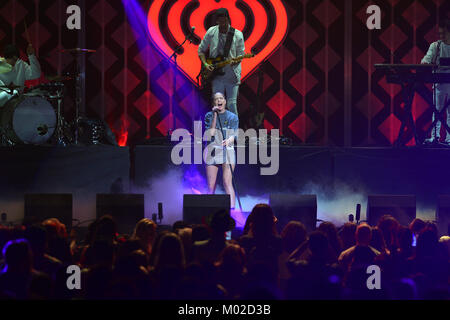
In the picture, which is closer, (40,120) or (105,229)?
(105,229)

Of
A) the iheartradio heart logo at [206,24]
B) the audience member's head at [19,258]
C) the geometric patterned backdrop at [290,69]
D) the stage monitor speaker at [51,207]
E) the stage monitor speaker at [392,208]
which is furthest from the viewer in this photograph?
the geometric patterned backdrop at [290,69]

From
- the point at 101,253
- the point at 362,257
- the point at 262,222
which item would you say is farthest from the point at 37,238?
the point at 362,257

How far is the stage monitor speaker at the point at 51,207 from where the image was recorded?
676cm

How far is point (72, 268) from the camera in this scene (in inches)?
163

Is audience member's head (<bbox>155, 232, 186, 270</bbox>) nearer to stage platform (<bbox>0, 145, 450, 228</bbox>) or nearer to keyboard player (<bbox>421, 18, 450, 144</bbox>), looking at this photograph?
stage platform (<bbox>0, 145, 450, 228</bbox>)

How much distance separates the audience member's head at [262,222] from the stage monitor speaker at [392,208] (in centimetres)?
212

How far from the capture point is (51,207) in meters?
6.79

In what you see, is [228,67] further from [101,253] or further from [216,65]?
[101,253]

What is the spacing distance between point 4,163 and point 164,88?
3.50m

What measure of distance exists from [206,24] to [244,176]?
3.25m

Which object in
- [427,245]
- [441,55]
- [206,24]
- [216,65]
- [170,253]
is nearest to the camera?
[170,253]

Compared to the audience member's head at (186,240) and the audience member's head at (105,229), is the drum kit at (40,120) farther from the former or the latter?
the audience member's head at (186,240)

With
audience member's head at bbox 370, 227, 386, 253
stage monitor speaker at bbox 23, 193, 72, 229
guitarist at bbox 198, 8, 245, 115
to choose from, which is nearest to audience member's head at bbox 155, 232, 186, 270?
audience member's head at bbox 370, 227, 386, 253

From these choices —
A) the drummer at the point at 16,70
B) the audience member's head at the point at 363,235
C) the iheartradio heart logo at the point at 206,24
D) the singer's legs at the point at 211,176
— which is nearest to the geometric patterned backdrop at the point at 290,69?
the iheartradio heart logo at the point at 206,24
